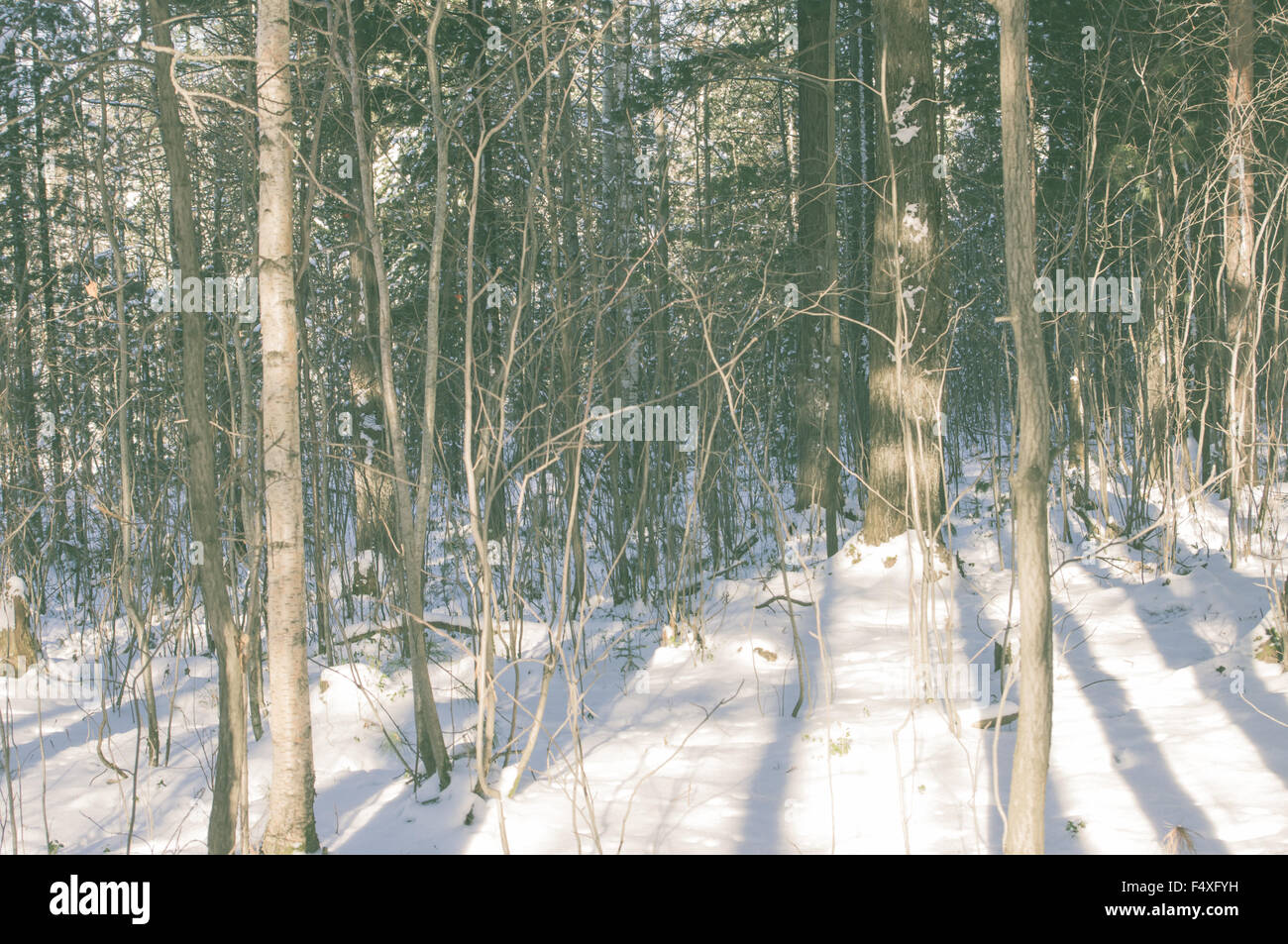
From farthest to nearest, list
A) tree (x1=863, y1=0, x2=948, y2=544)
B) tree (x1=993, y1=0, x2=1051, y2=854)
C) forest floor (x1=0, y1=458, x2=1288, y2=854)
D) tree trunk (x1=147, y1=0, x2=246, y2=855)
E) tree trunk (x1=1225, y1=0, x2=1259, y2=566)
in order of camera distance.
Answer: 1. tree trunk (x1=1225, y1=0, x2=1259, y2=566)
2. tree (x1=863, y1=0, x2=948, y2=544)
3. tree trunk (x1=147, y1=0, x2=246, y2=855)
4. forest floor (x1=0, y1=458, x2=1288, y2=854)
5. tree (x1=993, y1=0, x2=1051, y2=854)

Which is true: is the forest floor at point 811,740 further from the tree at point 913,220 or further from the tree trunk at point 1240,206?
the tree trunk at point 1240,206

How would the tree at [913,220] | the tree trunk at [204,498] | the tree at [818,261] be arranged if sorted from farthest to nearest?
the tree at [818,261] < the tree at [913,220] < the tree trunk at [204,498]

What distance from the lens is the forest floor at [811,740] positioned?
431cm

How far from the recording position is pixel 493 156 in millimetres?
10992

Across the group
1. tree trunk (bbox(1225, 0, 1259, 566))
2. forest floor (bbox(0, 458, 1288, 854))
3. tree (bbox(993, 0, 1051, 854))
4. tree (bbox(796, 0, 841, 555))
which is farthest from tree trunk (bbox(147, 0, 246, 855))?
tree trunk (bbox(1225, 0, 1259, 566))

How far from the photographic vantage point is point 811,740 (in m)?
5.43

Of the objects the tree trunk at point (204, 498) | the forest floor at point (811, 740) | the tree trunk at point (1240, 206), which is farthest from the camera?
the tree trunk at point (1240, 206)

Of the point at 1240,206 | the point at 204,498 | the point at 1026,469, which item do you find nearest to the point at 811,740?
the point at 1026,469

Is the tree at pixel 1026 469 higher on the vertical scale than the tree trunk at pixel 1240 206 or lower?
lower

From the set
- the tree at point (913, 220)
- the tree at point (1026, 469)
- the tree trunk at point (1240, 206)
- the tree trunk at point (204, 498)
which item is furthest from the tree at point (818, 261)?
the tree trunk at point (204, 498)

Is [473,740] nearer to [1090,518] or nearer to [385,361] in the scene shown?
[385,361]

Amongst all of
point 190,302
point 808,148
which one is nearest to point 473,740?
point 190,302

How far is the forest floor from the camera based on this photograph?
4309mm

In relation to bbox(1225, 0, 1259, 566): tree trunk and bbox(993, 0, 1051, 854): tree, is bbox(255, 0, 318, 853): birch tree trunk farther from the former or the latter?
bbox(1225, 0, 1259, 566): tree trunk
